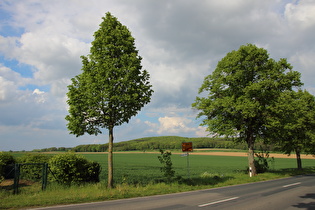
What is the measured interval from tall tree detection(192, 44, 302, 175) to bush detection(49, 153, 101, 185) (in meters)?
12.7

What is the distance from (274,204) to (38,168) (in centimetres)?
1640

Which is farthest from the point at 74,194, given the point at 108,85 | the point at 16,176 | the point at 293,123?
the point at 293,123

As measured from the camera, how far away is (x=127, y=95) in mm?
12836

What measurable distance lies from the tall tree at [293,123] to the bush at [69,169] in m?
16.7

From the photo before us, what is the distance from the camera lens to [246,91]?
2033cm

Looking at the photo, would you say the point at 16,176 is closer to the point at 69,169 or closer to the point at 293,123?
the point at 69,169

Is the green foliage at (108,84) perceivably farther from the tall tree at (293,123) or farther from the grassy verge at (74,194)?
the tall tree at (293,123)

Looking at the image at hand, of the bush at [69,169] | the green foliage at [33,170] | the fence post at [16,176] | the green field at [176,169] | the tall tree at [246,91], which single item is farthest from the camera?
the green field at [176,169]

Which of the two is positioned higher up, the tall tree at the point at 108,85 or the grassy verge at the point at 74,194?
the tall tree at the point at 108,85

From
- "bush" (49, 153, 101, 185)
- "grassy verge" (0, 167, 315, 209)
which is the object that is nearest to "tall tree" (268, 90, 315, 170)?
"grassy verge" (0, 167, 315, 209)

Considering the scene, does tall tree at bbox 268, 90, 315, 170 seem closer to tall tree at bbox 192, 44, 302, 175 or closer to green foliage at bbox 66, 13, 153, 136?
tall tree at bbox 192, 44, 302, 175

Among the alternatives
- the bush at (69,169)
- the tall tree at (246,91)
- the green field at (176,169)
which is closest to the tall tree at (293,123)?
the tall tree at (246,91)

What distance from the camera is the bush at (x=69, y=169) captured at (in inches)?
538

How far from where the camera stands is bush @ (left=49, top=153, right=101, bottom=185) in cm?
1367
